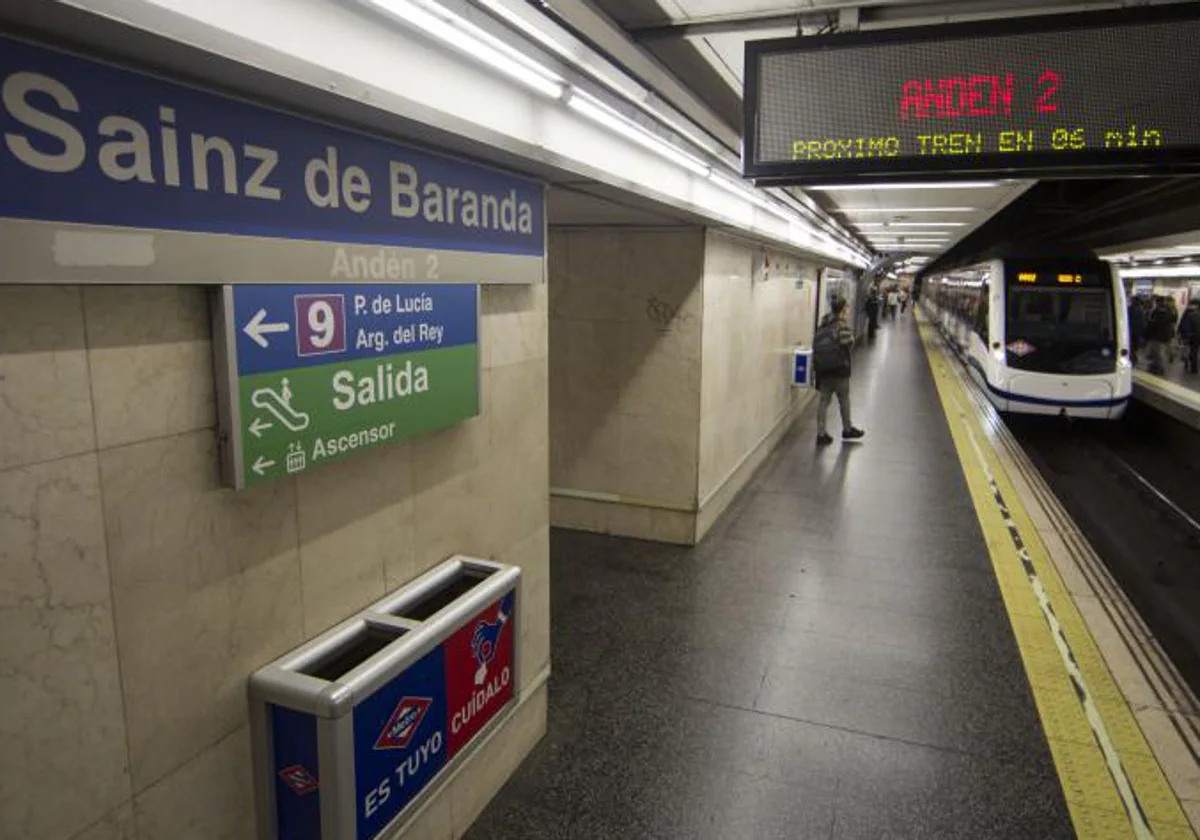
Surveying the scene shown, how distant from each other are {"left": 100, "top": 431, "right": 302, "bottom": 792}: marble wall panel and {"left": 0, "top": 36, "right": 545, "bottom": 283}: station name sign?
426mm

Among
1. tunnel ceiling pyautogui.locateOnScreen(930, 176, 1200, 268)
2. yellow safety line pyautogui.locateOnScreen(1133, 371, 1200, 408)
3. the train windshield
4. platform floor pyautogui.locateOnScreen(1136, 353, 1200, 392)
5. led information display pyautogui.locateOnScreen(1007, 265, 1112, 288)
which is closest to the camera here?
tunnel ceiling pyautogui.locateOnScreen(930, 176, 1200, 268)

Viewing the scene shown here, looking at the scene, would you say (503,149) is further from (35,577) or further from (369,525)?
(35,577)

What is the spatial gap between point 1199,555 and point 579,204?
5.90 meters

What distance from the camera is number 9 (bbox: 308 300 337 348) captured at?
191cm

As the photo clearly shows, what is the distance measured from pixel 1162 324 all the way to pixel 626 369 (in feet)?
58.7

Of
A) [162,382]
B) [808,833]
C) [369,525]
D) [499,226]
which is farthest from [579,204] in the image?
[808,833]

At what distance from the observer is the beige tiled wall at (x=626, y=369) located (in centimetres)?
549

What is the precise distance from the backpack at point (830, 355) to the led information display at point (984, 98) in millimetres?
6125

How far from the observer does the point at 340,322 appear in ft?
6.53

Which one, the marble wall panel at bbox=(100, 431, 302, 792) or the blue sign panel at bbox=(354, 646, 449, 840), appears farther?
the blue sign panel at bbox=(354, 646, 449, 840)

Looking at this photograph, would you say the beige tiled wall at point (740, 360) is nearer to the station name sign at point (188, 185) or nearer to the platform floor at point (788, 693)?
the platform floor at point (788, 693)

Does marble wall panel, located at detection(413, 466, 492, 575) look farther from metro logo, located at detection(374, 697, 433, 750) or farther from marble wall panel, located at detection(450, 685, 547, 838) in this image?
marble wall panel, located at detection(450, 685, 547, 838)

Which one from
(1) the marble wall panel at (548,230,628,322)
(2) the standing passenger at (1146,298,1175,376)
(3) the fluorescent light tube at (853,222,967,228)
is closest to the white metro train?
(3) the fluorescent light tube at (853,222,967,228)

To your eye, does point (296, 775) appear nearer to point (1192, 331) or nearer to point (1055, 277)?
point (1055, 277)
